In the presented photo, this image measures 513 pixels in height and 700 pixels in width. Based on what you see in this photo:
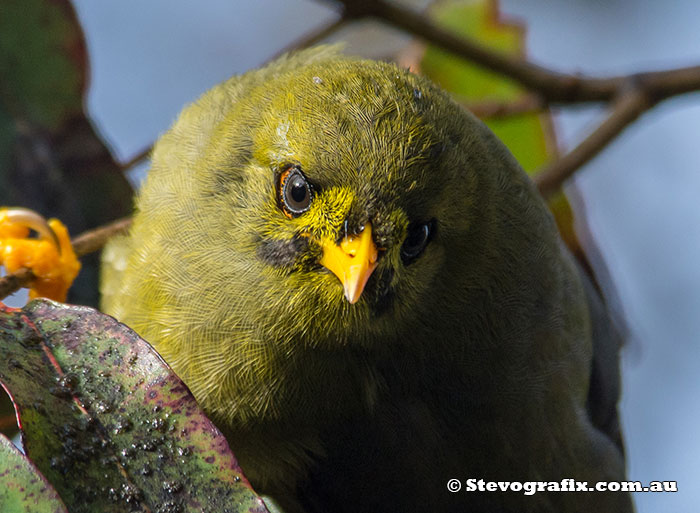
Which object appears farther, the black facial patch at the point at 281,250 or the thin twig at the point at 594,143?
the thin twig at the point at 594,143

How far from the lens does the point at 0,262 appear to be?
322cm

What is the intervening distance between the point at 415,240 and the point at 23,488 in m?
1.22

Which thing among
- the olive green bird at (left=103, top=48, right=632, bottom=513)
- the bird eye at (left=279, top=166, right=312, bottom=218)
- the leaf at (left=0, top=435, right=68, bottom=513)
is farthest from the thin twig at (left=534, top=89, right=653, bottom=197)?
the leaf at (left=0, top=435, right=68, bottom=513)

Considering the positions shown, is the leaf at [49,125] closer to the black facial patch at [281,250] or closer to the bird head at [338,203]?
the bird head at [338,203]

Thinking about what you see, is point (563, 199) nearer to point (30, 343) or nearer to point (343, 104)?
point (343, 104)

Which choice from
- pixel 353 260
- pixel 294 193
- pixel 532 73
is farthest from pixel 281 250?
pixel 532 73

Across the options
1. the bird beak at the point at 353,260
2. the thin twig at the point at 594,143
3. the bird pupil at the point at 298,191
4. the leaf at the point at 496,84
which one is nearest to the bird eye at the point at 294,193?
the bird pupil at the point at 298,191

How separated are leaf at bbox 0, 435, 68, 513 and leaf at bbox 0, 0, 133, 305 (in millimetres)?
1847

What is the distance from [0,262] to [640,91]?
2.55 metres

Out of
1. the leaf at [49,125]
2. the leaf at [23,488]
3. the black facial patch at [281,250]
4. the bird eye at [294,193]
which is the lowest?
the leaf at [23,488]

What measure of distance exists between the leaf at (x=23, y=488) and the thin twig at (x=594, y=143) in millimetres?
2335

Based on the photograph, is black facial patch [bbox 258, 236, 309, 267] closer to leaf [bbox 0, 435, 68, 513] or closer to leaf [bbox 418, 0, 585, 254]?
leaf [bbox 0, 435, 68, 513]

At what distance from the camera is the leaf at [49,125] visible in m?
3.30

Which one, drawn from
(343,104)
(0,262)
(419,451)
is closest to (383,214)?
(343,104)
